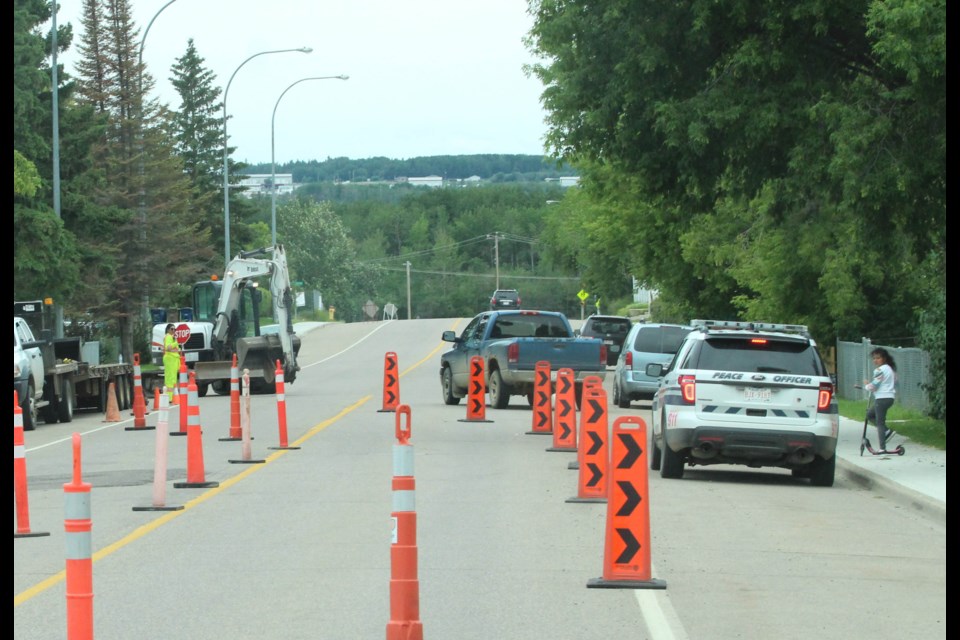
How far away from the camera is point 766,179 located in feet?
77.4

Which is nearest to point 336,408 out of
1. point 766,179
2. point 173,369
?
point 173,369

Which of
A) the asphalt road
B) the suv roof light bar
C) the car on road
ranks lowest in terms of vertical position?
the asphalt road

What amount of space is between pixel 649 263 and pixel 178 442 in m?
26.6

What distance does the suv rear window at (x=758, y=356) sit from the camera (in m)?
16.8

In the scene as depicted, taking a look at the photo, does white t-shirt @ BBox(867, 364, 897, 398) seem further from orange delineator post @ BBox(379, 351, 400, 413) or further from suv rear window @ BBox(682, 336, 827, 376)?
orange delineator post @ BBox(379, 351, 400, 413)

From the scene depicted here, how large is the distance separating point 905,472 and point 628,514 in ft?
29.6

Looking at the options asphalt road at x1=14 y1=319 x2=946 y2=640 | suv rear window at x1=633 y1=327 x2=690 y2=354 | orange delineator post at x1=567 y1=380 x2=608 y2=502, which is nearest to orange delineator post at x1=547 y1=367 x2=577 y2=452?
asphalt road at x1=14 y1=319 x2=946 y2=640

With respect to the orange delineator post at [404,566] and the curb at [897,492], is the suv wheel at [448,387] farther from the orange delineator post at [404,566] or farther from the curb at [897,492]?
the orange delineator post at [404,566]

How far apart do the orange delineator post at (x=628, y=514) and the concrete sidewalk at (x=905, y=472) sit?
17.3 feet

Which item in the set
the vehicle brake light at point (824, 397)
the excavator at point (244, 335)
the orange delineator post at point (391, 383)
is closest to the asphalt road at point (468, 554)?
the vehicle brake light at point (824, 397)

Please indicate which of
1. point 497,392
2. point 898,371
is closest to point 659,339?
point 497,392

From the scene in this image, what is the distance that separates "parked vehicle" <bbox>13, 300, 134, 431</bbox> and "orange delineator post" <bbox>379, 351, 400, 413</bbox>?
20.3 ft

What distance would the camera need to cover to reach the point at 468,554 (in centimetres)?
1142

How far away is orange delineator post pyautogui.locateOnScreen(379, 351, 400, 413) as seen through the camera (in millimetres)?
28516
